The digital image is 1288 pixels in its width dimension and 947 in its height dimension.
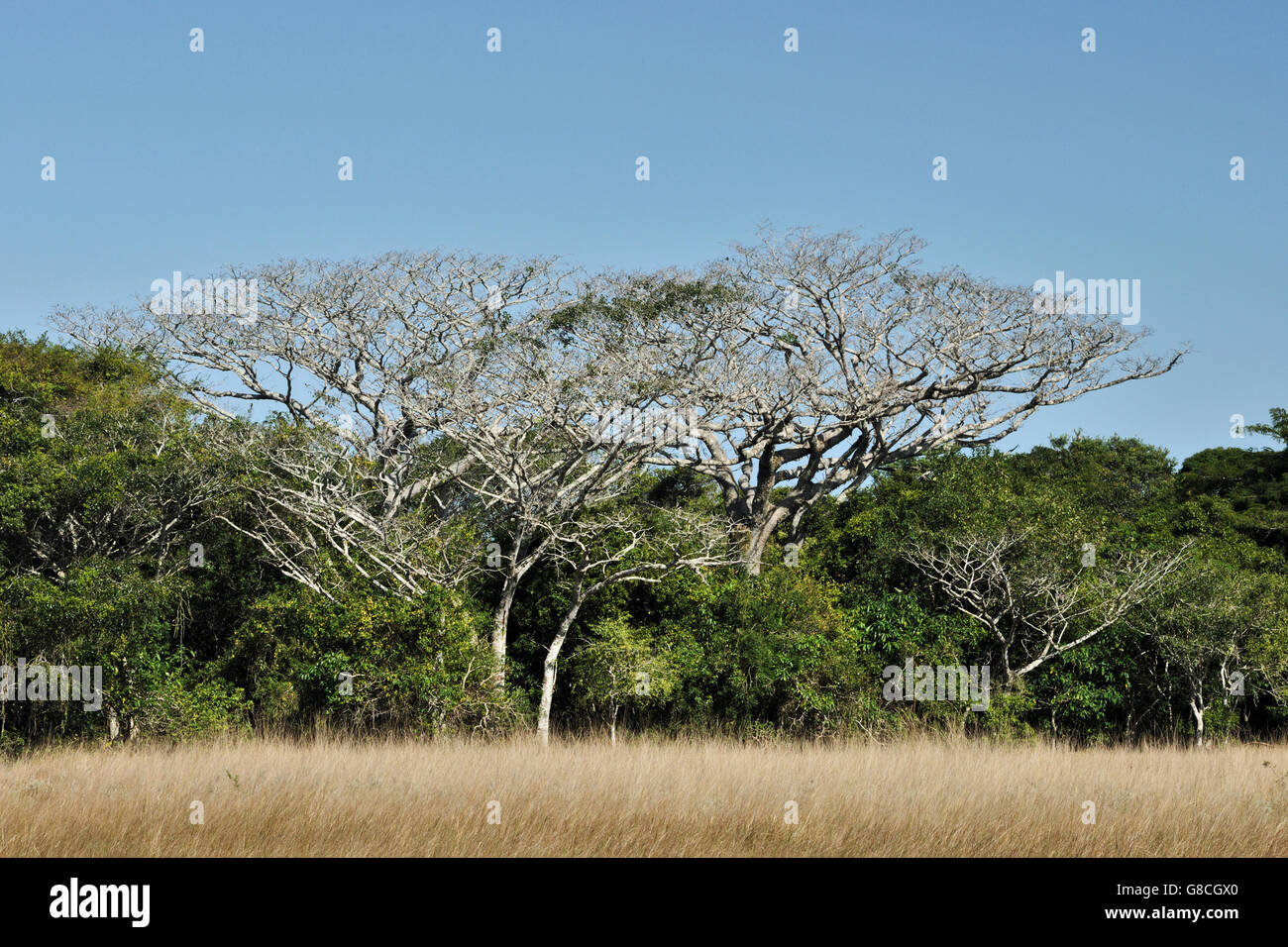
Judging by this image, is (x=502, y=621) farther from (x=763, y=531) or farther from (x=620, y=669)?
(x=763, y=531)

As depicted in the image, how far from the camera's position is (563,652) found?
21422mm

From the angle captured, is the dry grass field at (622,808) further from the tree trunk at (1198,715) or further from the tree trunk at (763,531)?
the tree trunk at (763,531)

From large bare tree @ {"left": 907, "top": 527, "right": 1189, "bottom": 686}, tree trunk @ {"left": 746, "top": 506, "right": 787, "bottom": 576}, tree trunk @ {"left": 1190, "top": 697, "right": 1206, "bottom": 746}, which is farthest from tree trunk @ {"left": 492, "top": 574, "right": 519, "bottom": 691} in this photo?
tree trunk @ {"left": 1190, "top": 697, "right": 1206, "bottom": 746}

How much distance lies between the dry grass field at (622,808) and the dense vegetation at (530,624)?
4.54 metres

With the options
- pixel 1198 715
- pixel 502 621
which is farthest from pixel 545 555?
pixel 1198 715

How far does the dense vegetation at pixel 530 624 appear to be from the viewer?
17359 millimetres

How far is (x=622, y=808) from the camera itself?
34.3 ft

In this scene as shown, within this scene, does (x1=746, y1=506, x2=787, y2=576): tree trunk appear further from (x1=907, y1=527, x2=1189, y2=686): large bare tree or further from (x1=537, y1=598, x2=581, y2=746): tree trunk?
(x1=537, y1=598, x2=581, y2=746): tree trunk

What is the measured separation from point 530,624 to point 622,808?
1113 cm

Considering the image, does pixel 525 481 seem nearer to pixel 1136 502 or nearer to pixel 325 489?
pixel 325 489

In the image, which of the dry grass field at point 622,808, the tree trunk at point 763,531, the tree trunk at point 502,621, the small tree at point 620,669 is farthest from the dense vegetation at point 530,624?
the dry grass field at point 622,808

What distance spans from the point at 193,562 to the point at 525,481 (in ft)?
19.7

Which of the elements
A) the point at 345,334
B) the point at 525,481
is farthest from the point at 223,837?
the point at 345,334

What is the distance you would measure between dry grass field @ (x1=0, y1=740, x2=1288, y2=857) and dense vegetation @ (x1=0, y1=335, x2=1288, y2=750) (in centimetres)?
454
